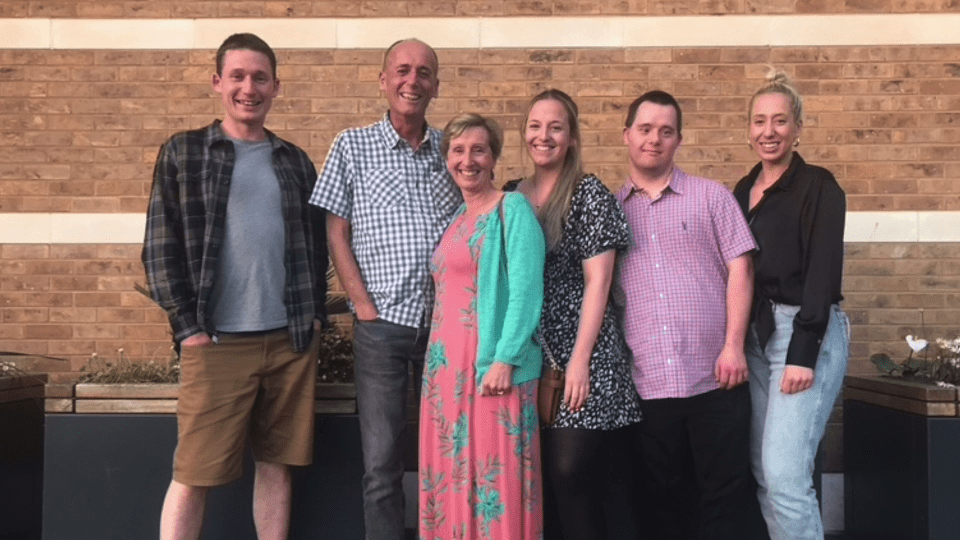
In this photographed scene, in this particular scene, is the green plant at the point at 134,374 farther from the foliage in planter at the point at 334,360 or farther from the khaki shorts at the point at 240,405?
the khaki shorts at the point at 240,405

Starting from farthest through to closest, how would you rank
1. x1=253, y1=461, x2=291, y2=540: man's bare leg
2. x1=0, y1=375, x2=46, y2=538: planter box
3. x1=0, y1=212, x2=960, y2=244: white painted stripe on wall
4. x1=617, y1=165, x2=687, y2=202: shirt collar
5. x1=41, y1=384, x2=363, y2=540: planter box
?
x1=0, y1=212, x2=960, y2=244: white painted stripe on wall < x1=0, y1=375, x2=46, y2=538: planter box < x1=41, y1=384, x2=363, y2=540: planter box < x1=253, y1=461, x2=291, y2=540: man's bare leg < x1=617, y1=165, x2=687, y2=202: shirt collar

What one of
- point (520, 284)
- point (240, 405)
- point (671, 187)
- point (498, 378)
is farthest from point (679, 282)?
point (240, 405)

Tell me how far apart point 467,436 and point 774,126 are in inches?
67.6

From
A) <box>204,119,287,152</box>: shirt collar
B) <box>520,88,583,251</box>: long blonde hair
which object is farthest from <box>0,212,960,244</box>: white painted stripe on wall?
<box>520,88,583,251</box>: long blonde hair

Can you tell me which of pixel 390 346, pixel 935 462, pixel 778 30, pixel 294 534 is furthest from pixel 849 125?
pixel 294 534

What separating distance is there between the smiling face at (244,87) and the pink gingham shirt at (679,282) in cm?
153

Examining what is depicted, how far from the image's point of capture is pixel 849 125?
6047mm

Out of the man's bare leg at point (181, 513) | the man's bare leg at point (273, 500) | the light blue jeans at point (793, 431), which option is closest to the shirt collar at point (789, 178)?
the light blue jeans at point (793, 431)

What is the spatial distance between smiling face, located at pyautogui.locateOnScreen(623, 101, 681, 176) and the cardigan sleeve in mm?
596

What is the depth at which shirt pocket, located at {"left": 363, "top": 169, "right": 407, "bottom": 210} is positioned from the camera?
166 inches

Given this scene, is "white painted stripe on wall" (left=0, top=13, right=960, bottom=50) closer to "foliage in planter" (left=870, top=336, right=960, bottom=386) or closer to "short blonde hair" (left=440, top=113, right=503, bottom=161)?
"foliage in planter" (left=870, top=336, right=960, bottom=386)

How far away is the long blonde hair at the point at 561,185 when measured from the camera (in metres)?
3.97

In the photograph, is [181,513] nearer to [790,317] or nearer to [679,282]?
[679,282]

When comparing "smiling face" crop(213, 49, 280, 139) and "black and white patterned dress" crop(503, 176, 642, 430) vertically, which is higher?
"smiling face" crop(213, 49, 280, 139)
